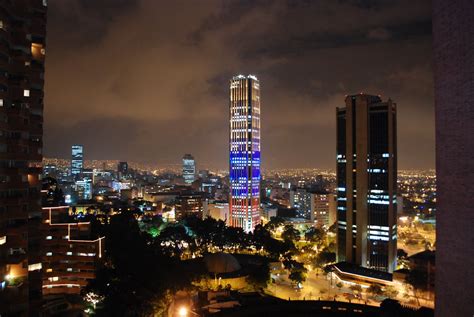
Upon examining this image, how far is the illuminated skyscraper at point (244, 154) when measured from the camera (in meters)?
49.7

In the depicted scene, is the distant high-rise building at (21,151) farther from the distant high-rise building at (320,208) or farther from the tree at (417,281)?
the distant high-rise building at (320,208)

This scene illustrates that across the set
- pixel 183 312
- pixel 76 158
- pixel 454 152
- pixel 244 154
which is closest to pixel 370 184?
pixel 244 154

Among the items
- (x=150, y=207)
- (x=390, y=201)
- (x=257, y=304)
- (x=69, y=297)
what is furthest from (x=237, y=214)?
(x=257, y=304)

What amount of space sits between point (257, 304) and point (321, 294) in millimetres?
12334

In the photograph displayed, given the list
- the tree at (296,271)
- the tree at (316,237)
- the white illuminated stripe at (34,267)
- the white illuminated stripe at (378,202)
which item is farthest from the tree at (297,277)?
the white illuminated stripe at (34,267)

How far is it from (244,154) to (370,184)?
20.6 metres

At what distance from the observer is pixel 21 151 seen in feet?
52.5

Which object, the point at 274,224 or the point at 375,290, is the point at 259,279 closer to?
the point at 375,290

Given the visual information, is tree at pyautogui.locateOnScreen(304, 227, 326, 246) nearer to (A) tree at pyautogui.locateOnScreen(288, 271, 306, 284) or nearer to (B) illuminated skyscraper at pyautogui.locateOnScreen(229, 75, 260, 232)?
(B) illuminated skyscraper at pyautogui.locateOnScreen(229, 75, 260, 232)

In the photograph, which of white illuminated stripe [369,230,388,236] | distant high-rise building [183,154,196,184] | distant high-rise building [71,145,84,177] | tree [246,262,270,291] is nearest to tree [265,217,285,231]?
white illuminated stripe [369,230,388,236]

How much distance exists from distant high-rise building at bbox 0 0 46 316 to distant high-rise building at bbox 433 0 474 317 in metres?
15.2

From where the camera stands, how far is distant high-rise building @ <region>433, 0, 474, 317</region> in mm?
7668

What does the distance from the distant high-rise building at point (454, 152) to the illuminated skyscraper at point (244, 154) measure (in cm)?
4131

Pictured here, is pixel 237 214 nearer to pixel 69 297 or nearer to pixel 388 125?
pixel 388 125
